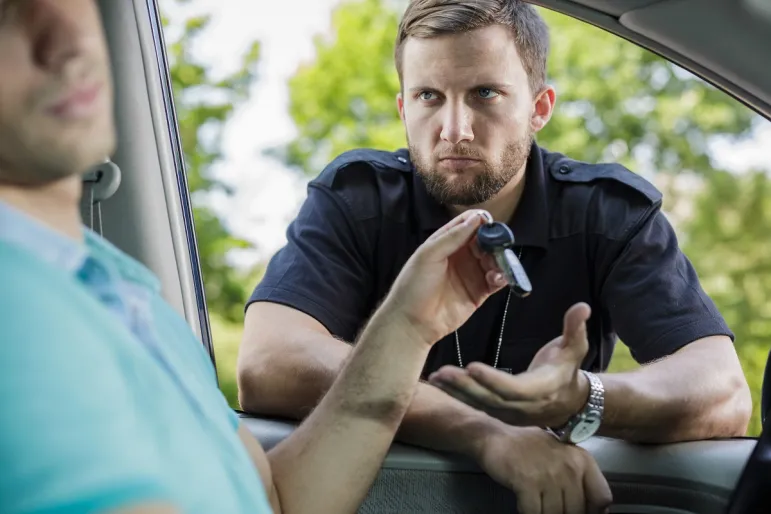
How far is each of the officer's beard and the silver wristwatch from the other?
50 centimetres

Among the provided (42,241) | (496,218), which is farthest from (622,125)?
(42,241)

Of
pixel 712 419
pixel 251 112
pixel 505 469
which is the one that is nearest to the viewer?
pixel 505 469

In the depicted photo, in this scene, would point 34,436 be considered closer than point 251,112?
Yes

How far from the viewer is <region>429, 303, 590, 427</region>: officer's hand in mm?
1139

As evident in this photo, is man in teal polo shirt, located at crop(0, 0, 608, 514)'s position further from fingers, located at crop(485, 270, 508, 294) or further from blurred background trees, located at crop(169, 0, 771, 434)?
blurred background trees, located at crop(169, 0, 771, 434)

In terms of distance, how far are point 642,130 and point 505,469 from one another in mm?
5943

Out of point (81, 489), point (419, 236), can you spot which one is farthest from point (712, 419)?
point (81, 489)

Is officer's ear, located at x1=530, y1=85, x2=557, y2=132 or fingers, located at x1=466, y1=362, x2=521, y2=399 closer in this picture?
fingers, located at x1=466, y1=362, x2=521, y2=399

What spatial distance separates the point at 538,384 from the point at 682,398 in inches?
17.3

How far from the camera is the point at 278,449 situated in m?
1.22

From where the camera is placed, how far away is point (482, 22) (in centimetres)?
180

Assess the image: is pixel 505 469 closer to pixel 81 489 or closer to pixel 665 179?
pixel 81 489

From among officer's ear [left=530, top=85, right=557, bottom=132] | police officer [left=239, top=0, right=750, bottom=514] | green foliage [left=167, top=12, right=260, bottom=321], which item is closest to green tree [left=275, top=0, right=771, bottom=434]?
green foliage [left=167, top=12, right=260, bottom=321]

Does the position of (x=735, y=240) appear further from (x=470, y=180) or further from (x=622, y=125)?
(x=470, y=180)
